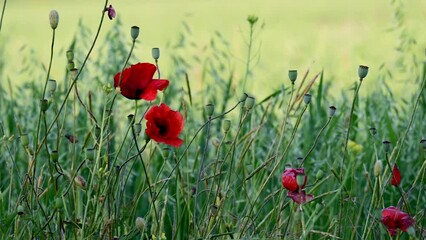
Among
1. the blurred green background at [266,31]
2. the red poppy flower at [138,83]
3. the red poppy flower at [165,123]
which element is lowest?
the blurred green background at [266,31]

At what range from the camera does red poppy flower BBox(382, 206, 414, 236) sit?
1761 millimetres

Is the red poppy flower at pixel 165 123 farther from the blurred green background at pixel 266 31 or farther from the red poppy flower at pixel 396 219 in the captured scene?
the blurred green background at pixel 266 31

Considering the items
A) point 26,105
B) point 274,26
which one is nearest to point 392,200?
point 26,105

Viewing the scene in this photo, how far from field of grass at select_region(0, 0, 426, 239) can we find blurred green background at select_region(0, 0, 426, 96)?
0.05 metres

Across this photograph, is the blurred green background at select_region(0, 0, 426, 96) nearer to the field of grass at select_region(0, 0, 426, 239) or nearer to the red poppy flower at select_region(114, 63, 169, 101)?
the field of grass at select_region(0, 0, 426, 239)

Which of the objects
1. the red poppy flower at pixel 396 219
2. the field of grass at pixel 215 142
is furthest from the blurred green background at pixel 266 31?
the red poppy flower at pixel 396 219

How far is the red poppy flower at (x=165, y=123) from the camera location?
69.2 inches

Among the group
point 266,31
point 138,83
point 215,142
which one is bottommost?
point 266,31

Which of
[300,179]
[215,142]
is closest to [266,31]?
[215,142]

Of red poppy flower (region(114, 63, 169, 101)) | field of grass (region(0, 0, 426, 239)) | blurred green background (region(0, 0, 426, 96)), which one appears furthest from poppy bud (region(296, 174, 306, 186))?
blurred green background (region(0, 0, 426, 96))

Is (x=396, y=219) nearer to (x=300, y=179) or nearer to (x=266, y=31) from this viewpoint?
(x=300, y=179)

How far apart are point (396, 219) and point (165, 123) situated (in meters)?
0.46

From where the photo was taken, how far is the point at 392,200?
2721 millimetres

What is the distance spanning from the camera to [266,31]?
31.8ft
